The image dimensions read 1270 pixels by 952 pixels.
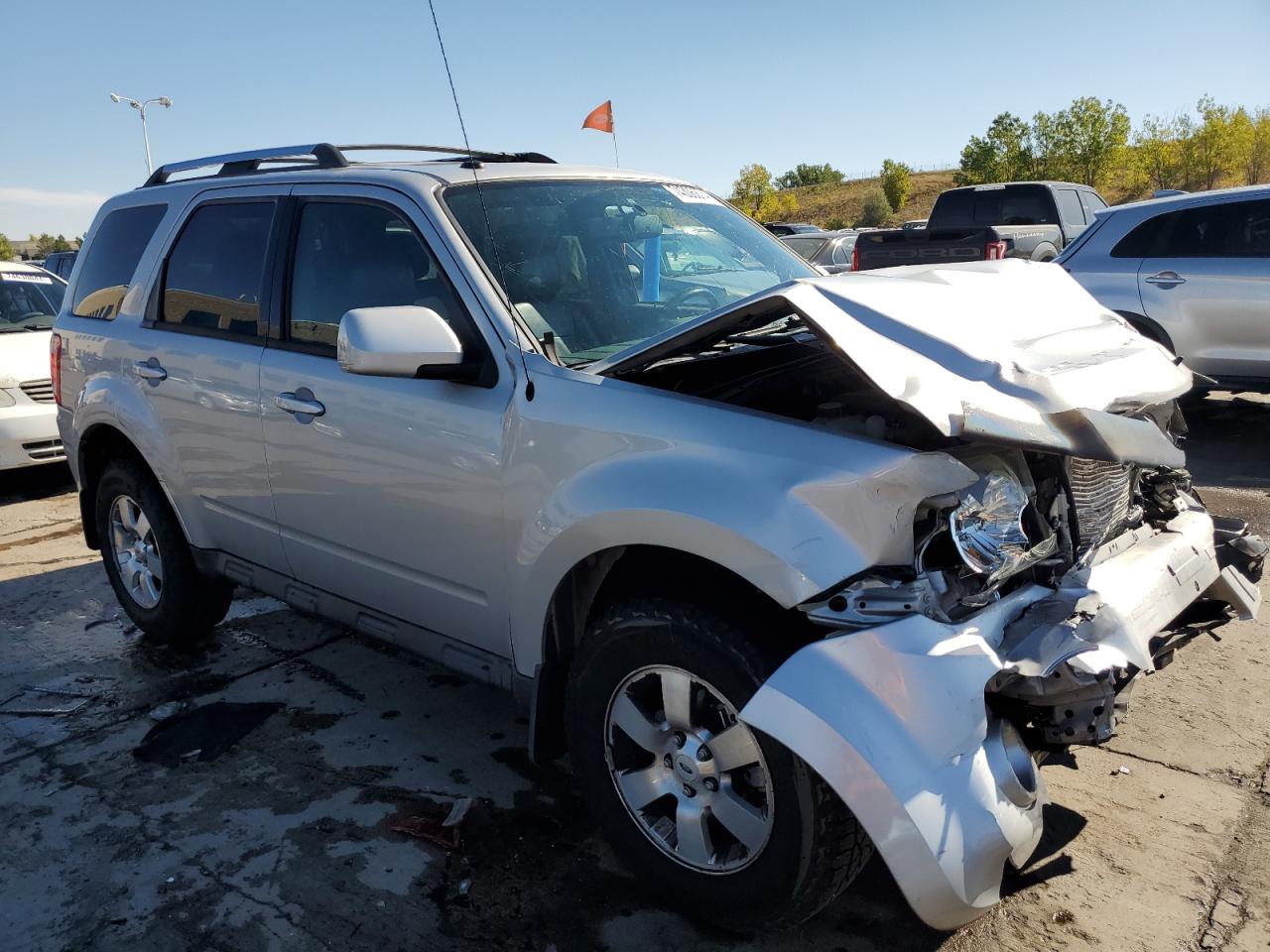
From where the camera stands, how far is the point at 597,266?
11.1 feet

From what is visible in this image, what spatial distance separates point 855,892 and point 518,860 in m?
0.97

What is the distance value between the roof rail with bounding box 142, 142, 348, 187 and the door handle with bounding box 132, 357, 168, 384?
0.87 meters

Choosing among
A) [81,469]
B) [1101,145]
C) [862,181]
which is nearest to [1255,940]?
[81,469]

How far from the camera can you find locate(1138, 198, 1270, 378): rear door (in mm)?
7066

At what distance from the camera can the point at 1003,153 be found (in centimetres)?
5384

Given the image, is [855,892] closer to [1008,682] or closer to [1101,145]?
[1008,682]

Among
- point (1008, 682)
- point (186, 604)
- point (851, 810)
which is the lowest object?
point (186, 604)

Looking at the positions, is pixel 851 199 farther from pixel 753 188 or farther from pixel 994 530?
pixel 994 530

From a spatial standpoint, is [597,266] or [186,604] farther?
[186,604]

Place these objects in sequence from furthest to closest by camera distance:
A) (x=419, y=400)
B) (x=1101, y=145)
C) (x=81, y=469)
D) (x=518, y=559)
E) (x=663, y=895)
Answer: (x=1101, y=145) < (x=81, y=469) < (x=419, y=400) < (x=518, y=559) < (x=663, y=895)

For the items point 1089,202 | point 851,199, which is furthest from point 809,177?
point 1089,202

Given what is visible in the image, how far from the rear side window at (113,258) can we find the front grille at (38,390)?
3690mm

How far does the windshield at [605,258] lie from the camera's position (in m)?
3.16

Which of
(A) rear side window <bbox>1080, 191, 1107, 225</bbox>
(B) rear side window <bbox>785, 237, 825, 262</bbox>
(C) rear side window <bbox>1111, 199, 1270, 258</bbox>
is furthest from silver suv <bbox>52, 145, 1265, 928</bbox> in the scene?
(A) rear side window <bbox>1080, 191, 1107, 225</bbox>
